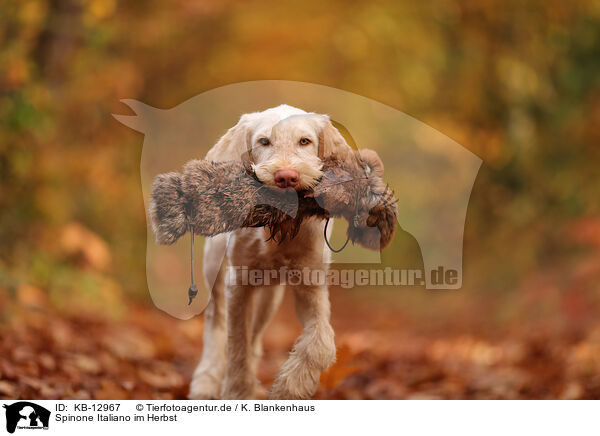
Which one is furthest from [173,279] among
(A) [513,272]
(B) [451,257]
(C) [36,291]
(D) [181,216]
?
(A) [513,272]

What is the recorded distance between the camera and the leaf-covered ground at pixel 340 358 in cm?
313

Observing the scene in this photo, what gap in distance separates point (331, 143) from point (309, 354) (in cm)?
90

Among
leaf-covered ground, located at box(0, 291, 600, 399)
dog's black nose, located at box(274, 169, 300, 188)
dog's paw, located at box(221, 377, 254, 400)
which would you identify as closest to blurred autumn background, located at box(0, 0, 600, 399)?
leaf-covered ground, located at box(0, 291, 600, 399)

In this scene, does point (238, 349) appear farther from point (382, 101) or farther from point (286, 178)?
point (382, 101)

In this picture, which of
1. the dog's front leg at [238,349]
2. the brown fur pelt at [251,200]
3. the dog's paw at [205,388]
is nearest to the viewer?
the brown fur pelt at [251,200]

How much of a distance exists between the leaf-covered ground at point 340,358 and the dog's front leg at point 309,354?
0.54ft

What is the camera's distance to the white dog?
7.50 feet

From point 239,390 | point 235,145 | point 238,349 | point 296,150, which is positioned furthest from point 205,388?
point 296,150

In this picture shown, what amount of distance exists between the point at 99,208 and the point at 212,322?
2.31 m

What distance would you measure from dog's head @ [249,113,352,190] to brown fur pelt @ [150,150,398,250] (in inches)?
1.8

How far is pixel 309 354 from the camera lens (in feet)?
8.20
